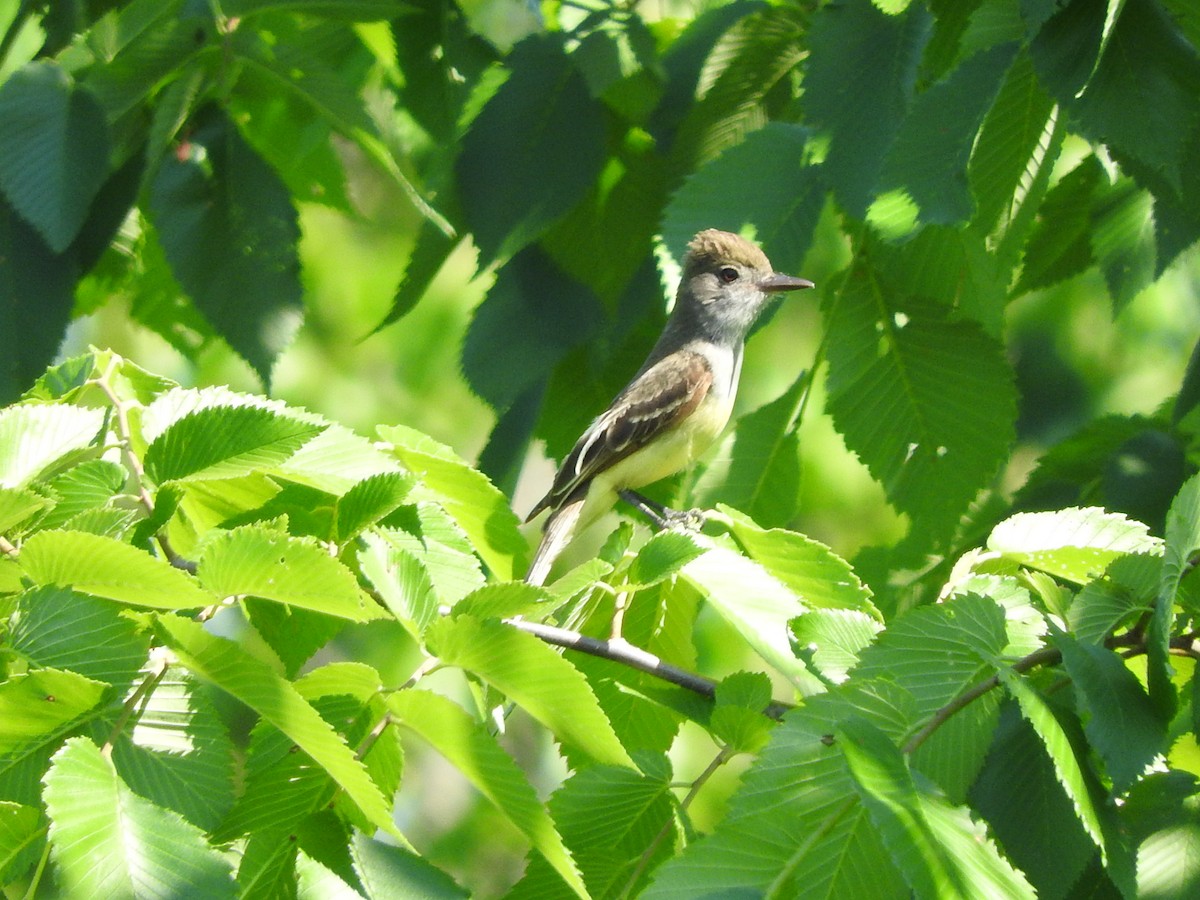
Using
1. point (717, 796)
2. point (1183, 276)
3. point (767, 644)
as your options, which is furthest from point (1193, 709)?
point (717, 796)

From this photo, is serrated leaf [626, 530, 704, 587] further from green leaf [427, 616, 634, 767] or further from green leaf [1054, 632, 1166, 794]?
green leaf [1054, 632, 1166, 794]

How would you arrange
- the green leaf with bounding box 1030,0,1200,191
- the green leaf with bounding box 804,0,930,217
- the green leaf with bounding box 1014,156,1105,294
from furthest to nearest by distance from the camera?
the green leaf with bounding box 1014,156,1105,294 < the green leaf with bounding box 804,0,930,217 < the green leaf with bounding box 1030,0,1200,191

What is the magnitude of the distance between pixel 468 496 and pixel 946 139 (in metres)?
1.06

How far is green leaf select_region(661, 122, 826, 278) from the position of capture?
3.01 meters

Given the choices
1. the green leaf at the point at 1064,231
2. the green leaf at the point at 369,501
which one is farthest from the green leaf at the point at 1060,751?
the green leaf at the point at 1064,231

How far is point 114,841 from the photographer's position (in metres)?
1.52

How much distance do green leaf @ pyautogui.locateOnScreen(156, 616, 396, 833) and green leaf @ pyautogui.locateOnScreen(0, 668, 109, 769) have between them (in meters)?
0.12

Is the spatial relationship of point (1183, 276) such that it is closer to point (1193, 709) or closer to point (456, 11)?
point (456, 11)

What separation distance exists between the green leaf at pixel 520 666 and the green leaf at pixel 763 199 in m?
1.48

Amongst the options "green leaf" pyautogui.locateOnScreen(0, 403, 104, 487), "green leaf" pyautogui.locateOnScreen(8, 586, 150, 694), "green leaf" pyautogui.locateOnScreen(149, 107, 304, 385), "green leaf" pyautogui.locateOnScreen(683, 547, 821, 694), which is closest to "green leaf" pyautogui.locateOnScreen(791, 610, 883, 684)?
"green leaf" pyautogui.locateOnScreen(683, 547, 821, 694)

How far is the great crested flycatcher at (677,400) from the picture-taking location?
176 inches

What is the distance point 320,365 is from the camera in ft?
28.8

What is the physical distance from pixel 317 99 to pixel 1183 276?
4.47m

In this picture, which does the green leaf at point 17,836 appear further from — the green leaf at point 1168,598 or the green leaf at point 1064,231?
the green leaf at point 1064,231
